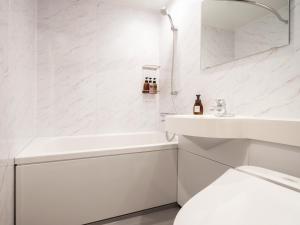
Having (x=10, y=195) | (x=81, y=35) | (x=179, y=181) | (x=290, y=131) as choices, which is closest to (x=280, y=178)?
(x=290, y=131)

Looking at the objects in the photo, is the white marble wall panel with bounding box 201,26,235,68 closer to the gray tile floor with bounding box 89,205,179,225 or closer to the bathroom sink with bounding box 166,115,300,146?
the bathroom sink with bounding box 166,115,300,146

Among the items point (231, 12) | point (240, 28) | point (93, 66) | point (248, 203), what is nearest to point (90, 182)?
point (248, 203)

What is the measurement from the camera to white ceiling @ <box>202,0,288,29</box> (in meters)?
1.18

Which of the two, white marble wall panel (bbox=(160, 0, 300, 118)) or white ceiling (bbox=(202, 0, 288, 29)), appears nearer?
white marble wall panel (bbox=(160, 0, 300, 118))

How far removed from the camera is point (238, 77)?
132cm

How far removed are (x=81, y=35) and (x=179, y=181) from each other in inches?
76.9

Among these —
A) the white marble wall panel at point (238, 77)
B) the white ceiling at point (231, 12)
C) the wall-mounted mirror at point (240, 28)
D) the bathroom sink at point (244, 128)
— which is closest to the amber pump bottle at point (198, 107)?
the white marble wall panel at point (238, 77)

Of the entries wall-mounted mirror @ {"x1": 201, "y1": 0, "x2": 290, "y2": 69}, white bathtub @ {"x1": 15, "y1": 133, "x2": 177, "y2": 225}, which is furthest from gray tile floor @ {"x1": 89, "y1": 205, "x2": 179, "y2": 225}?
wall-mounted mirror @ {"x1": 201, "y1": 0, "x2": 290, "y2": 69}

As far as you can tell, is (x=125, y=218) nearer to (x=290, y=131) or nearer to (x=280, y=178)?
(x=280, y=178)

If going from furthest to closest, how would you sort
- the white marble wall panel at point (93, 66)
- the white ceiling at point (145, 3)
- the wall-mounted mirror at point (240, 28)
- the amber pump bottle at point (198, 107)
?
the white ceiling at point (145, 3) < the white marble wall panel at point (93, 66) < the amber pump bottle at point (198, 107) < the wall-mounted mirror at point (240, 28)

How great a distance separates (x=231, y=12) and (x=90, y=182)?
69.1 inches

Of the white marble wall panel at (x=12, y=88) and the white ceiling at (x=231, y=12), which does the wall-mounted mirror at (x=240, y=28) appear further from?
the white marble wall panel at (x=12, y=88)

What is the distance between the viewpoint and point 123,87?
229cm

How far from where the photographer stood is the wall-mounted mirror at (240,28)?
1.07m
